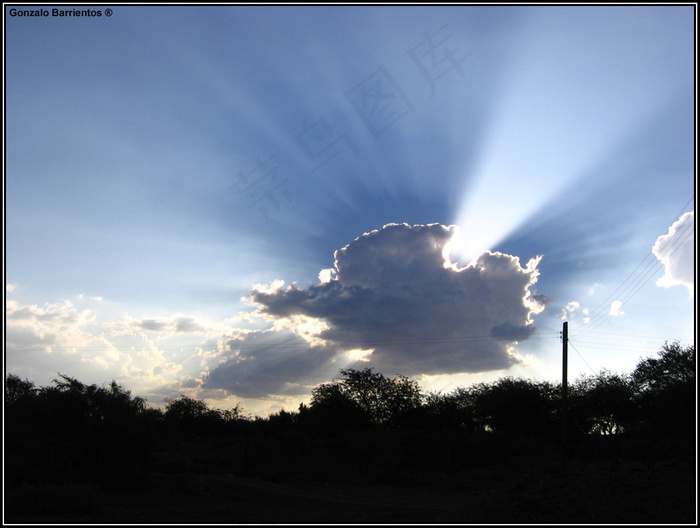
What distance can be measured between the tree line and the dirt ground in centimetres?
281

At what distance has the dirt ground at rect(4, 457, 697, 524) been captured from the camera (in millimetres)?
14336

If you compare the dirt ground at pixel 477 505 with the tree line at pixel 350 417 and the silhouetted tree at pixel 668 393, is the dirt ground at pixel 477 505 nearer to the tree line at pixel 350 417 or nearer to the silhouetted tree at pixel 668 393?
the tree line at pixel 350 417

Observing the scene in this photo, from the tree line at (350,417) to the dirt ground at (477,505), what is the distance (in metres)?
2.81

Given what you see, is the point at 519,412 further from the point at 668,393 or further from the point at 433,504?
the point at 433,504

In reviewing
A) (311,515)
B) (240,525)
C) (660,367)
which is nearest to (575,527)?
(311,515)

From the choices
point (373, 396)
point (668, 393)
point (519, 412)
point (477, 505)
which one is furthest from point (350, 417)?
point (477, 505)

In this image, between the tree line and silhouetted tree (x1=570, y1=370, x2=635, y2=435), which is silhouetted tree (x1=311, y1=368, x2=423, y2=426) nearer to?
the tree line

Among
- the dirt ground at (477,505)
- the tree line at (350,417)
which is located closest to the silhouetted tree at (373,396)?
the tree line at (350,417)

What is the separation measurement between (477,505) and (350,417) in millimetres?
36987

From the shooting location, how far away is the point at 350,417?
50.6 meters

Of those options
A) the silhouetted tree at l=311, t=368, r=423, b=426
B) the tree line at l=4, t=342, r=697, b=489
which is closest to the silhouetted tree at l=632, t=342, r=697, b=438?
the tree line at l=4, t=342, r=697, b=489

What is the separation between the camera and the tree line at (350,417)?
21672 millimetres

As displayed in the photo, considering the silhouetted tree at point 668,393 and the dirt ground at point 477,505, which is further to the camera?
the silhouetted tree at point 668,393

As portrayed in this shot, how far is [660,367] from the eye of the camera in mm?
53625
